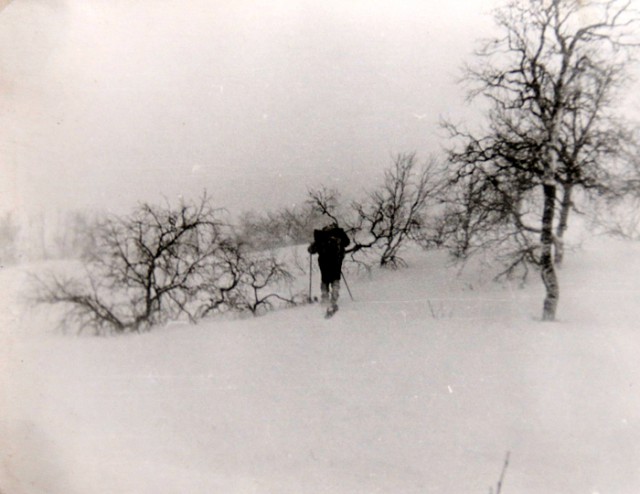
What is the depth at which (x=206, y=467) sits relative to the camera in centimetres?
190

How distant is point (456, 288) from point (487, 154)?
0.65 m

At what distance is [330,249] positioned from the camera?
7.07 feet

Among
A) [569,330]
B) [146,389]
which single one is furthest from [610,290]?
[146,389]

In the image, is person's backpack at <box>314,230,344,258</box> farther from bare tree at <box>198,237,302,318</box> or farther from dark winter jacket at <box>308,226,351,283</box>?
bare tree at <box>198,237,302,318</box>

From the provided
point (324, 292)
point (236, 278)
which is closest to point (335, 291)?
point (324, 292)

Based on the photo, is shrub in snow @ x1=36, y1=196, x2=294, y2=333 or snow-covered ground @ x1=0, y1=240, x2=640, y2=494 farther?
shrub in snow @ x1=36, y1=196, x2=294, y2=333

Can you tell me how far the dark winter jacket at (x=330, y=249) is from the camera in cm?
215

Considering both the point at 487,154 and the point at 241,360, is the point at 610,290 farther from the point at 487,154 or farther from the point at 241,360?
the point at 241,360

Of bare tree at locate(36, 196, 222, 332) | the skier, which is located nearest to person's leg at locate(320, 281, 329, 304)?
the skier

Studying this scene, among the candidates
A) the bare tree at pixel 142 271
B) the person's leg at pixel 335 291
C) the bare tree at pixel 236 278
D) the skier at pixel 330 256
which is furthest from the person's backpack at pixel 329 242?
the bare tree at pixel 142 271

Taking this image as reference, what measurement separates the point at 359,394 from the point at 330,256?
0.66 m

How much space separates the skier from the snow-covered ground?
0.20 ft

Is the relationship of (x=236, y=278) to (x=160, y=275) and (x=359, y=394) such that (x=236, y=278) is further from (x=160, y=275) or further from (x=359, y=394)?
(x=359, y=394)

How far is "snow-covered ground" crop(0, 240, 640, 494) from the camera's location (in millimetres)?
1818
